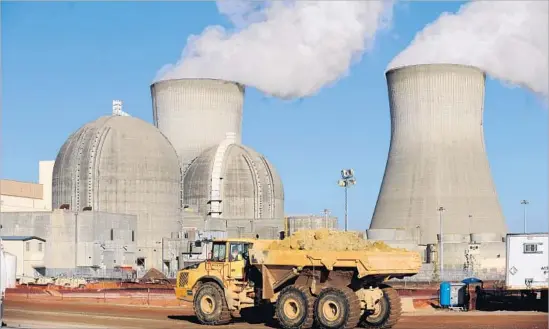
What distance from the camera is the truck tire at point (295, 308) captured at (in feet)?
70.3

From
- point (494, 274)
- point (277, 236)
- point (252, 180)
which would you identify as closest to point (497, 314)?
point (494, 274)

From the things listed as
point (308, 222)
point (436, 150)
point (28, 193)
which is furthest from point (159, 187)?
point (28, 193)

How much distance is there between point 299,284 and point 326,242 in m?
1.13

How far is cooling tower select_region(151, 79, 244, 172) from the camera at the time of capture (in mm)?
76188

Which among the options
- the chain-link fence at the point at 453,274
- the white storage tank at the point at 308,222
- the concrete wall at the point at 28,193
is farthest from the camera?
the concrete wall at the point at 28,193

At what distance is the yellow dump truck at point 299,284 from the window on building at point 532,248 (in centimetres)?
697

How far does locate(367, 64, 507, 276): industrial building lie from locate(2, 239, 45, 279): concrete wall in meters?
21.2

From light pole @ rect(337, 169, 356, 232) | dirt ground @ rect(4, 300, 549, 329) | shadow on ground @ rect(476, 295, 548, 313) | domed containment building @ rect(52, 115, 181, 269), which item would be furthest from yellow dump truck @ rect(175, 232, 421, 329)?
domed containment building @ rect(52, 115, 181, 269)

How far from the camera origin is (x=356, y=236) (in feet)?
74.9

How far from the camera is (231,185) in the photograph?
255 ft

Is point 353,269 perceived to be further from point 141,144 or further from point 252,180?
point 252,180

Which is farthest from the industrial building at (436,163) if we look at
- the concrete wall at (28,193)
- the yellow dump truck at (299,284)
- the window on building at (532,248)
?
the yellow dump truck at (299,284)

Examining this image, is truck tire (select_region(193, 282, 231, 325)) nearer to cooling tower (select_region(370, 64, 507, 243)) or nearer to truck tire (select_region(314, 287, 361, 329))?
truck tire (select_region(314, 287, 361, 329))

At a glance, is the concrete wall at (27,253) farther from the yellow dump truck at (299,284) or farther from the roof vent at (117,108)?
the yellow dump truck at (299,284)
